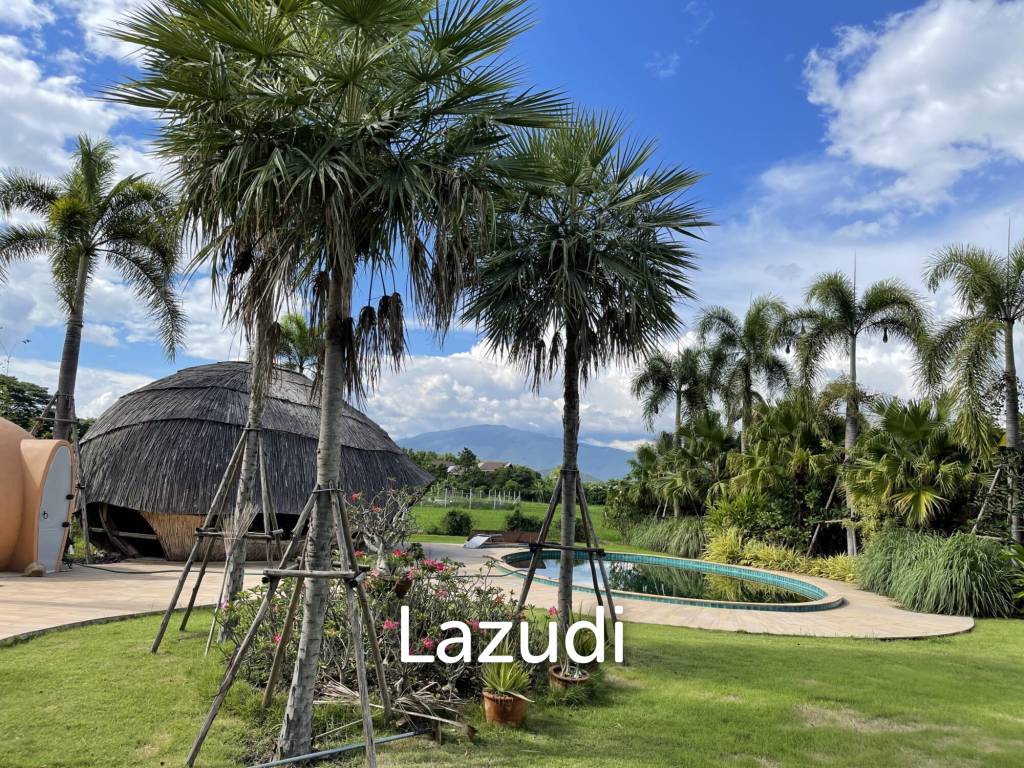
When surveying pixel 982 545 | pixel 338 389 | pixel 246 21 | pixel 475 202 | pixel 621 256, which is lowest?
pixel 982 545

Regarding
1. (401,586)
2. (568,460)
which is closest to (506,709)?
(401,586)

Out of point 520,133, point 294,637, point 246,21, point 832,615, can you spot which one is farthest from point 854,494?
point 246,21

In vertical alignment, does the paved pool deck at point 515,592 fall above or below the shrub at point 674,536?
below

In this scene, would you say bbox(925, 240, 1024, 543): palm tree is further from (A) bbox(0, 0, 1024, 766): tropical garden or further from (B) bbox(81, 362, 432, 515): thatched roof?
(B) bbox(81, 362, 432, 515): thatched roof

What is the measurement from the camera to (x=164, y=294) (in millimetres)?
15695

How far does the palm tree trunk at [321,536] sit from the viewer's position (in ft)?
14.7

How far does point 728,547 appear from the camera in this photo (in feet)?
57.4

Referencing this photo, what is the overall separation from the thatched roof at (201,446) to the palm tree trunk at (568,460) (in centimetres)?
742

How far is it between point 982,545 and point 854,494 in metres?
3.02

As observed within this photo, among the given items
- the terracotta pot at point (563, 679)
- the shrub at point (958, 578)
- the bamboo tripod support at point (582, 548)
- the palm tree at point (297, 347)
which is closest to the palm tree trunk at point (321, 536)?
the terracotta pot at point (563, 679)

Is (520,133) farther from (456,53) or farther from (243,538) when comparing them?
(243,538)

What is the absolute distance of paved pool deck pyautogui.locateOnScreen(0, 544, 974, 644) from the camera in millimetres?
8797

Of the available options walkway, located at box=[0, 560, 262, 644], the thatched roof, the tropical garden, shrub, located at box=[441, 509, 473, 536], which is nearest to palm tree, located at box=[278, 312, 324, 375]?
the thatched roof

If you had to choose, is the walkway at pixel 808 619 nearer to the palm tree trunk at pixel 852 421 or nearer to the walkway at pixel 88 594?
the palm tree trunk at pixel 852 421
